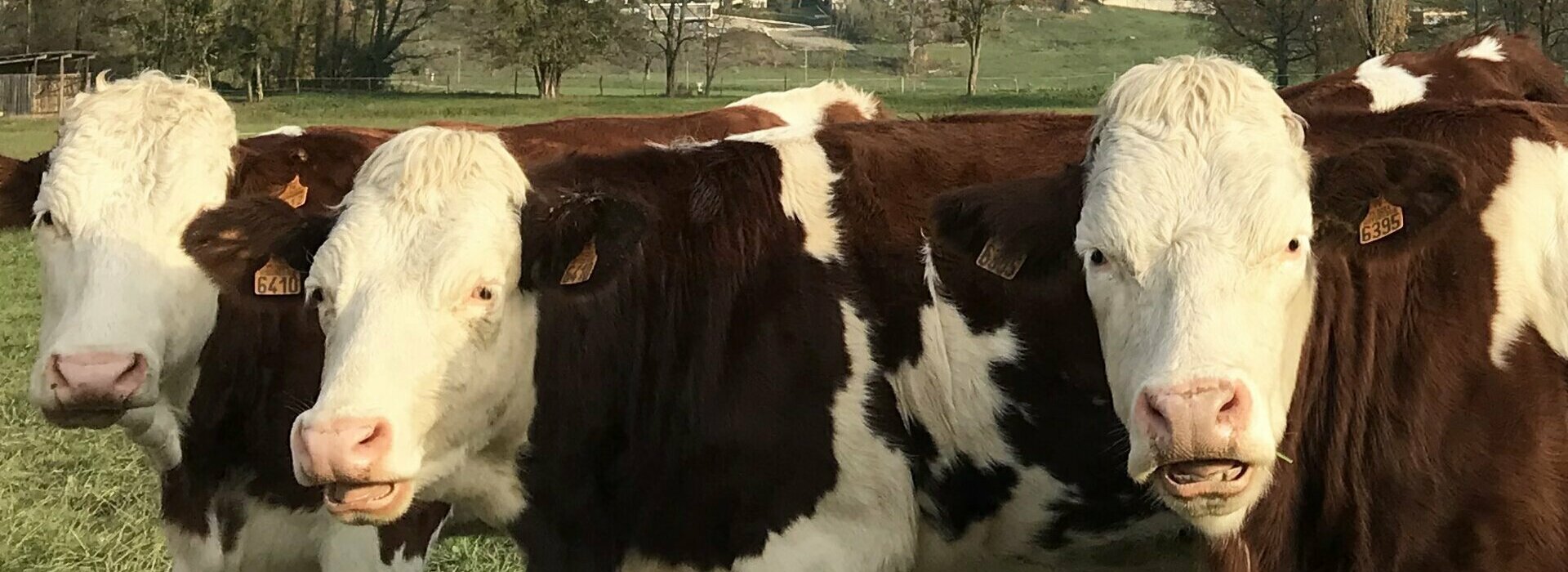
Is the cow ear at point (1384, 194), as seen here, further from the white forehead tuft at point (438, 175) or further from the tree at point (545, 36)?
the tree at point (545, 36)

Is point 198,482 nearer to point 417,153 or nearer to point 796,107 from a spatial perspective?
point 417,153

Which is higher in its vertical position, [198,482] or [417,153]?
[417,153]

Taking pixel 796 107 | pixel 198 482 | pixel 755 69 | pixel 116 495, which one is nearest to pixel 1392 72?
pixel 796 107

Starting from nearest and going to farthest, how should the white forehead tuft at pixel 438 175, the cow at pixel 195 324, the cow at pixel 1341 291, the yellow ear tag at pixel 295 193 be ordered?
the cow at pixel 1341 291 → the white forehead tuft at pixel 438 175 → the cow at pixel 195 324 → the yellow ear tag at pixel 295 193

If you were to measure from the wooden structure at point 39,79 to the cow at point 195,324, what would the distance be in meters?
49.0

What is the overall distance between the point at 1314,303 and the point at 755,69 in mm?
86434

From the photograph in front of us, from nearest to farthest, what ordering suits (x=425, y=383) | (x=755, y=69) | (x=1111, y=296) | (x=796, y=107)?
(x=1111, y=296) < (x=425, y=383) < (x=796, y=107) < (x=755, y=69)

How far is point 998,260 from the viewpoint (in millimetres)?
4023

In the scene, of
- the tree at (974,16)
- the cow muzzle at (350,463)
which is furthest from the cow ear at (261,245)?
the tree at (974,16)

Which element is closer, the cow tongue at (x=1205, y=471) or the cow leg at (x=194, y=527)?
the cow tongue at (x=1205, y=471)

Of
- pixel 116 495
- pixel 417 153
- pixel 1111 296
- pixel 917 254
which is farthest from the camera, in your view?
pixel 116 495

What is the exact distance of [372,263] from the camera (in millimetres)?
3953

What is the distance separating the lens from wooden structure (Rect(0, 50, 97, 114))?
52062mm

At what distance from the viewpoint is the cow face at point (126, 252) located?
4.50 meters
